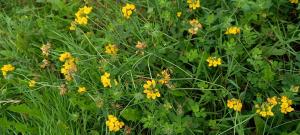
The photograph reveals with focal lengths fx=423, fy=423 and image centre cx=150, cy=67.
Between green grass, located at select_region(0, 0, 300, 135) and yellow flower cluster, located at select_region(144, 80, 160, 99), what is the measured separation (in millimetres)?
48

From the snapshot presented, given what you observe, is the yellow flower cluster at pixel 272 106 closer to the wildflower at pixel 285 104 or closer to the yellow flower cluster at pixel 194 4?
the wildflower at pixel 285 104

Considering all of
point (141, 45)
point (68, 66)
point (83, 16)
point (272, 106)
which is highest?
point (83, 16)

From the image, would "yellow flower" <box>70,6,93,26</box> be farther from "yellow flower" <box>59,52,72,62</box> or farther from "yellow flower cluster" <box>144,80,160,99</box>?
"yellow flower cluster" <box>144,80,160,99</box>

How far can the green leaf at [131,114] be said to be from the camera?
2.10 metres

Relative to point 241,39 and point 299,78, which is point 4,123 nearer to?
point 241,39

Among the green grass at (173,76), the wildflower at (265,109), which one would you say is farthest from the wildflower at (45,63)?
the wildflower at (265,109)

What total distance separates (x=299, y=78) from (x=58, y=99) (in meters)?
1.26

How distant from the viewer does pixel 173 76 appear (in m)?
2.21

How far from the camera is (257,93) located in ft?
6.65

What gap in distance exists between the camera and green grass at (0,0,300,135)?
2.02 metres

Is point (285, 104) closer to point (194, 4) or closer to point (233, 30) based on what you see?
point (233, 30)

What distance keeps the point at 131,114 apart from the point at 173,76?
300 mm

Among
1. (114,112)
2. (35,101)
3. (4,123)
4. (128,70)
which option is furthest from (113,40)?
(4,123)

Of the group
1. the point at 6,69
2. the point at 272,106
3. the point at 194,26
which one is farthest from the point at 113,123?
the point at 6,69
